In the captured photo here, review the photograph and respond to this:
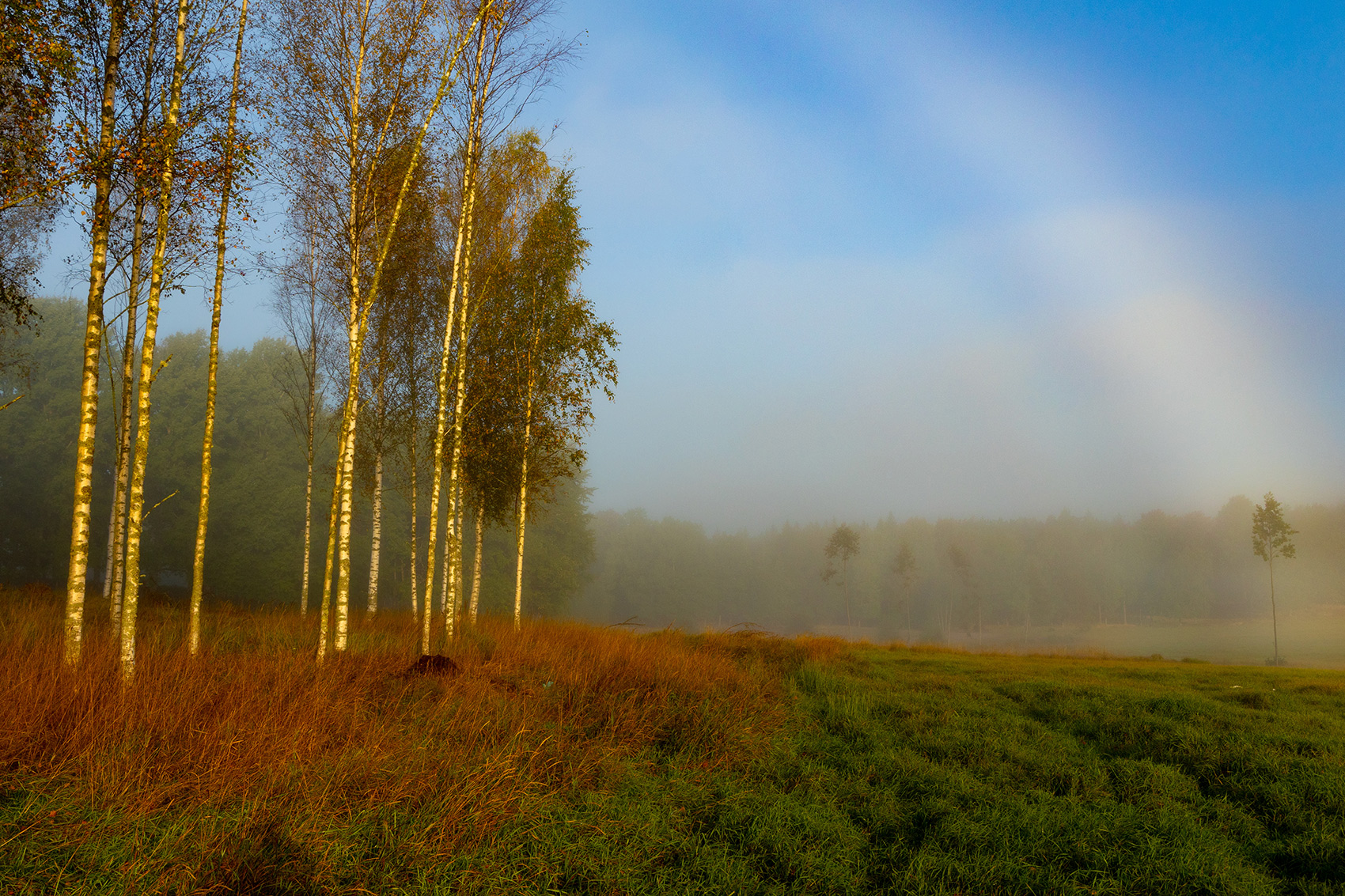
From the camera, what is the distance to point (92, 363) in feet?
20.9

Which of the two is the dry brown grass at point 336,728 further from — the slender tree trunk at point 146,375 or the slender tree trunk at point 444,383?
the slender tree trunk at point 444,383

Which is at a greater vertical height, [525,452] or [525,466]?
[525,452]

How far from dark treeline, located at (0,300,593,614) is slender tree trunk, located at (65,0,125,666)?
19.2 meters

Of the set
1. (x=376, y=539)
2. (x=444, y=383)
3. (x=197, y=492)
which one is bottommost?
(x=376, y=539)

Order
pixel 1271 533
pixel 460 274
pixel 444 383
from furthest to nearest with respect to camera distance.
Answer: pixel 1271 533
pixel 460 274
pixel 444 383

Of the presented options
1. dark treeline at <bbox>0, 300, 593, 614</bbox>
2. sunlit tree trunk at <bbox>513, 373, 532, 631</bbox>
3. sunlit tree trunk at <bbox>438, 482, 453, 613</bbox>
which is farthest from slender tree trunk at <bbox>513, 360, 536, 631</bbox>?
dark treeline at <bbox>0, 300, 593, 614</bbox>

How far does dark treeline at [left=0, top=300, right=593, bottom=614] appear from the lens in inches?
1188

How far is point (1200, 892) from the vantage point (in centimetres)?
427

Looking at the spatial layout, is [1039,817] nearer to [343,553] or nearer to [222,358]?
[343,553]

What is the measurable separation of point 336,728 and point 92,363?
464 cm

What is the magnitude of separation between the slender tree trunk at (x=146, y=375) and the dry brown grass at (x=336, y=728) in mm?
428

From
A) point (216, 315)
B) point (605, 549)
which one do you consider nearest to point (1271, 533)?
point (216, 315)

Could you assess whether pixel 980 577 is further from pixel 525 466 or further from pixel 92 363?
pixel 92 363

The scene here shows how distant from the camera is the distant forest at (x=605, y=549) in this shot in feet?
101
